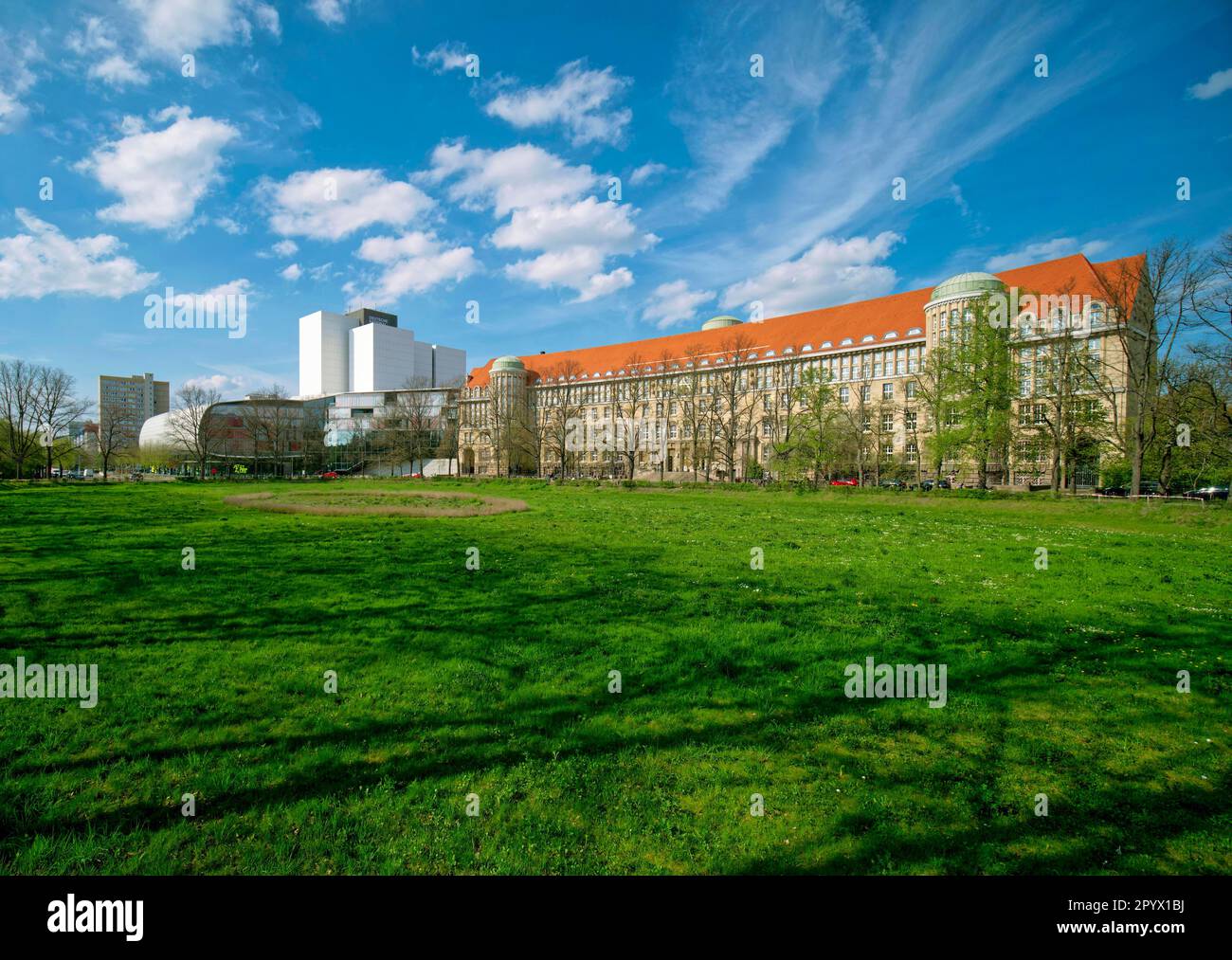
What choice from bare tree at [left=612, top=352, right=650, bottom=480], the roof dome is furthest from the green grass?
bare tree at [left=612, top=352, right=650, bottom=480]

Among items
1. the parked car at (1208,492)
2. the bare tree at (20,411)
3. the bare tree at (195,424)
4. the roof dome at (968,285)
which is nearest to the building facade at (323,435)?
the bare tree at (195,424)

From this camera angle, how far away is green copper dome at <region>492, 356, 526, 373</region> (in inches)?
4117

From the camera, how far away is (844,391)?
7756cm

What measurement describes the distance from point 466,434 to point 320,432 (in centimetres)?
2663

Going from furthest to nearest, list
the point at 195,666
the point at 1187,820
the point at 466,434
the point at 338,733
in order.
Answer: the point at 466,434 < the point at 195,666 < the point at 338,733 < the point at 1187,820

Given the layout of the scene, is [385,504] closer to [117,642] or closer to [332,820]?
[117,642]

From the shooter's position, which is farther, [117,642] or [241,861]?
[117,642]

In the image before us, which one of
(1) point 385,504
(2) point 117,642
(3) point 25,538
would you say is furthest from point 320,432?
(2) point 117,642

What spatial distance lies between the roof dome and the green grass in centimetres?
6399

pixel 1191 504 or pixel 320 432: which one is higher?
pixel 320 432

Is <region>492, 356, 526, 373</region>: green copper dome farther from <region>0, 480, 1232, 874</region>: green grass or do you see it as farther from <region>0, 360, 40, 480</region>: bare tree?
<region>0, 480, 1232, 874</region>: green grass

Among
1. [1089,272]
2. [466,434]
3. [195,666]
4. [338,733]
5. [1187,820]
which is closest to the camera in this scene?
[1187,820]

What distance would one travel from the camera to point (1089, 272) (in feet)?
192

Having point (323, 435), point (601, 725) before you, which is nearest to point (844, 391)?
point (601, 725)
